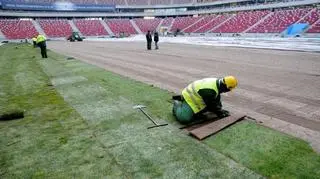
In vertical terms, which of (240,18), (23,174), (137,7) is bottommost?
(23,174)

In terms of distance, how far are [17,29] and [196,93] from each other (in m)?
Answer: 73.9

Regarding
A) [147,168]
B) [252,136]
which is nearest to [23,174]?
[147,168]

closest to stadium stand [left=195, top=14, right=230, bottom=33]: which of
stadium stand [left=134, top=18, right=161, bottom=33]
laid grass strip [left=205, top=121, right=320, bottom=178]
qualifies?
stadium stand [left=134, top=18, right=161, bottom=33]

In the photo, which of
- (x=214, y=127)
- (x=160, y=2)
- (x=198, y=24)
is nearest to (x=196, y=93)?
(x=214, y=127)

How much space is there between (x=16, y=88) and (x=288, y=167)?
10710mm

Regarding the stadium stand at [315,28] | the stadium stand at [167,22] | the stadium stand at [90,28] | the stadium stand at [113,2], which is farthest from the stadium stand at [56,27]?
the stadium stand at [315,28]

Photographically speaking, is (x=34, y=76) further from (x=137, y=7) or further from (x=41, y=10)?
(x=137, y=7)

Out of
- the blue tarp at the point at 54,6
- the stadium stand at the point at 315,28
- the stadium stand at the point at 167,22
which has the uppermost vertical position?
the blue tarp at the point at 54,6

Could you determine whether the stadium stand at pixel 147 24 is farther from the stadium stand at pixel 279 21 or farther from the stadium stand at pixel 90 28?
the stadium stand at pixel 279 21

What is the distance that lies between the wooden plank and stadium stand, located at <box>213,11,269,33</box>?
56.4 m

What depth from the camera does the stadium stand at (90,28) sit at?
77925 millimetres

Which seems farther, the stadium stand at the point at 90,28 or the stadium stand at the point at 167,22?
the stadium stand at the point at 167,22

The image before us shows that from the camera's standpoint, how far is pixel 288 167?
15.1ft

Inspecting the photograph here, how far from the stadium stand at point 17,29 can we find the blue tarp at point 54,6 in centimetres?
464
